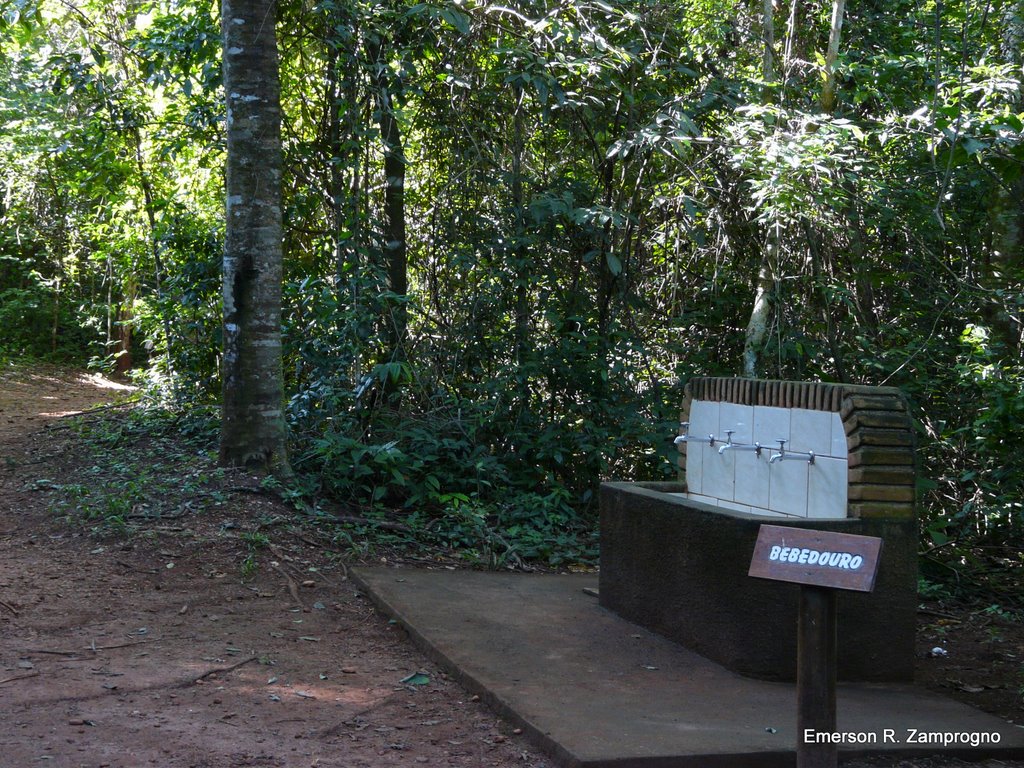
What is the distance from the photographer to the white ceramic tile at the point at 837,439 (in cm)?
504

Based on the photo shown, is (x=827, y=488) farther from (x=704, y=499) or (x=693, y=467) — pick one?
(x=693, y=467)

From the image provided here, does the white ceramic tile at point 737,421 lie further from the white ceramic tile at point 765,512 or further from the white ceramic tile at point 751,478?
the white ceramic tile at point 765,512

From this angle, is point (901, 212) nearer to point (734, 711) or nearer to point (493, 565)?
point (493, 565)

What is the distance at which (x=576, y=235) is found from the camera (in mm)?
9812

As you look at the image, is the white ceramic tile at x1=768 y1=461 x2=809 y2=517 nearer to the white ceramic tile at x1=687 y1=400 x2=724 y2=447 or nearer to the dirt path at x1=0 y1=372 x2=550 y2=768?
the white ceramic tile at x1=687 y1=400 x2=724 y2=447

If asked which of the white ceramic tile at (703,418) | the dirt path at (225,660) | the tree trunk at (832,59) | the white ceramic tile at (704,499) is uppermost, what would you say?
A: the tree trunk at (832,59)

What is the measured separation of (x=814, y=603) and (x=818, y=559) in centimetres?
17

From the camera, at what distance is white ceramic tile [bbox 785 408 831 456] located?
5.17 meters

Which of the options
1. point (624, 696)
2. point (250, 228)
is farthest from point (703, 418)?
point (250, 228)

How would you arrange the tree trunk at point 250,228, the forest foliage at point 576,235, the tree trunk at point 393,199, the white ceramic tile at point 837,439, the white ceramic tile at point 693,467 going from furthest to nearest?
the tree trunk at point 393,199, the forest foliage at point 576,235, the tree trunk at point 250,228, the white ceramic tile at point 693,467, the white ceramic tile at point 837,439

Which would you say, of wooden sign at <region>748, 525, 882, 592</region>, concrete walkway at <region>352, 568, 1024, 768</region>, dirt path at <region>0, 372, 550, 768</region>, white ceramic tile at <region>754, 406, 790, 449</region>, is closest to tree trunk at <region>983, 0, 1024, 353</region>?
white ceramic tile at <region>754, 406, 790, 449</region>

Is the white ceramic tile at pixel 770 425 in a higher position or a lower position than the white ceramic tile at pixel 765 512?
higher

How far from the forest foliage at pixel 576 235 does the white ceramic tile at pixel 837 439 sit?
298 cm

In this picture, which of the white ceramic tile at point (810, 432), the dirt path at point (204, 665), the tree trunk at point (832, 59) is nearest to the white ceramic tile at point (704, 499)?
the white ceramic tile at point (810, 432)
